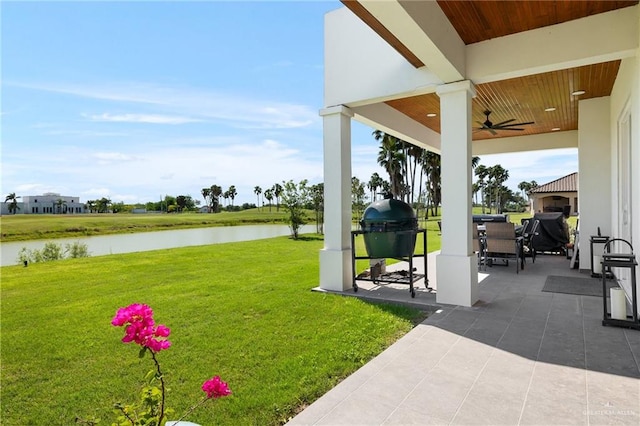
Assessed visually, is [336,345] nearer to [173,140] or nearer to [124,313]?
[124,313]

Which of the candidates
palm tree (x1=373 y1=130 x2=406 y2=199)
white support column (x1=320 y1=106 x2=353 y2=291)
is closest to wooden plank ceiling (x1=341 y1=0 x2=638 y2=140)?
white support column (x1=320 y1=106 x2=353 y2=291)

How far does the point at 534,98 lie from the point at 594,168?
5.81 ft

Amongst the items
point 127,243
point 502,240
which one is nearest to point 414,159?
point 127,243

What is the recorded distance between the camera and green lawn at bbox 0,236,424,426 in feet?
8.13

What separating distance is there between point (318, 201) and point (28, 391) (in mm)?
16653

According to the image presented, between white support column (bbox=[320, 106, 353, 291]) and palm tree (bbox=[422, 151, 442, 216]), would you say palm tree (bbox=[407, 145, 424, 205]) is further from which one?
white support column (bbox=[320, 106, 353, 291])

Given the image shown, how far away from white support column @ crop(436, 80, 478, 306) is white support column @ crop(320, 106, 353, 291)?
4.95 feet

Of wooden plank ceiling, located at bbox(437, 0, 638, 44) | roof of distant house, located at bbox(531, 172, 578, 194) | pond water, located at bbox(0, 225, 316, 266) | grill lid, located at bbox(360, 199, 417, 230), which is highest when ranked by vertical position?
wooden plank ceiling, located at bbox(437, 0, 638, 44)

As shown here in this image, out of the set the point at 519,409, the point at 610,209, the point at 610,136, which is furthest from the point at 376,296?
the point at 610,136

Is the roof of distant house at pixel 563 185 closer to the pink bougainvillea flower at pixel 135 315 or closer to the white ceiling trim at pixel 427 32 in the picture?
the white ceiling trim at pixel 427 32

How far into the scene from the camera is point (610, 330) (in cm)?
341

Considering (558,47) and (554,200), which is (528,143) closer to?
(558,47)

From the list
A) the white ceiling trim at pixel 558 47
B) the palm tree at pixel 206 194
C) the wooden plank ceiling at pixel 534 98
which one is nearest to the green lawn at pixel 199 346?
the white ceiling trim at pixel 558 47

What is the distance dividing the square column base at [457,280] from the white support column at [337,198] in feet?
4.98
